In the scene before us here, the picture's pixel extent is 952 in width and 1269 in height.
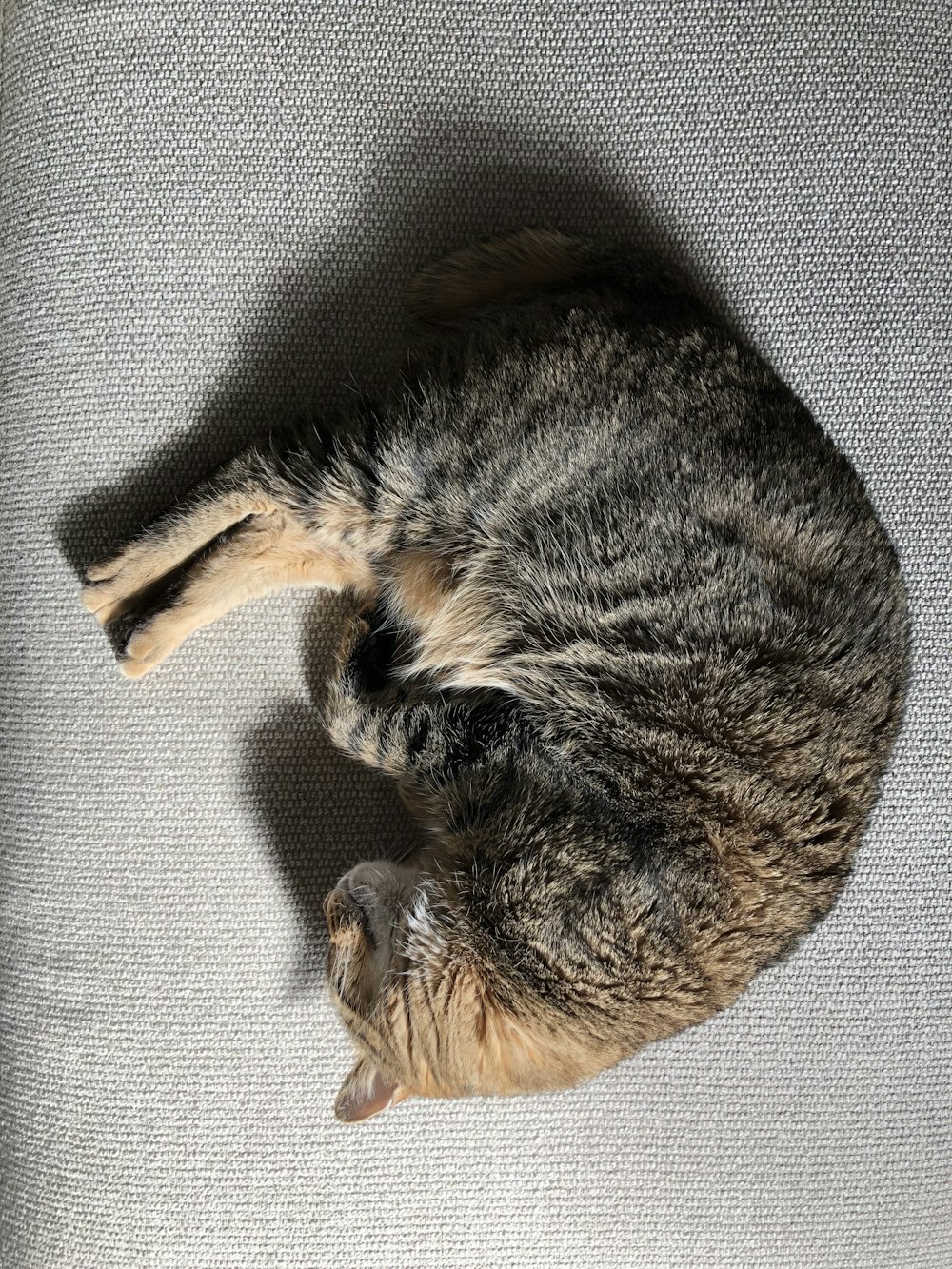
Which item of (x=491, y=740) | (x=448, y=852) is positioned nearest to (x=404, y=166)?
(x=491, y=740)

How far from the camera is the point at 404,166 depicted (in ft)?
3.99

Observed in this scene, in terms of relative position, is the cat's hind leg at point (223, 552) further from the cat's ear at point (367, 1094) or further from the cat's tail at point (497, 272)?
the cat's ear at point (367, 1094)

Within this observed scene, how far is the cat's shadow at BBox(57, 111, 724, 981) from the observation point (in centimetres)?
121

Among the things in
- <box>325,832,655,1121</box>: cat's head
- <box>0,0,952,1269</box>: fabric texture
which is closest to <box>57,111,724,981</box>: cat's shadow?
<box>0,0,952,1269</box>: fabric texture

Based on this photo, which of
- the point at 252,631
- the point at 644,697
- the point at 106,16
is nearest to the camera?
the point at 644,697

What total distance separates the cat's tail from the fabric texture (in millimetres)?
60

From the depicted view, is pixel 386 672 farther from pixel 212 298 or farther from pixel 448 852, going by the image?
pixel 212 298

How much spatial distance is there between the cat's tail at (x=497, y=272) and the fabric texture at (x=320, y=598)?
60 millimetres

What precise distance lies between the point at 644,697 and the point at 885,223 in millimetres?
796

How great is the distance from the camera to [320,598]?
1.26 metres

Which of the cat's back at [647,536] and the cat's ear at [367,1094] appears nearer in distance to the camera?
the cat's back at [647,536]

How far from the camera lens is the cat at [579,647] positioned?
3.28ft

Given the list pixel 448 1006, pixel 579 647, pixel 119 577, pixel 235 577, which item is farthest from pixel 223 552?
pixel 448 1006

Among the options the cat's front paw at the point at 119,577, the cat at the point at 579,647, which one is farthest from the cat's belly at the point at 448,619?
the cat's front paw at the point at 119,577
